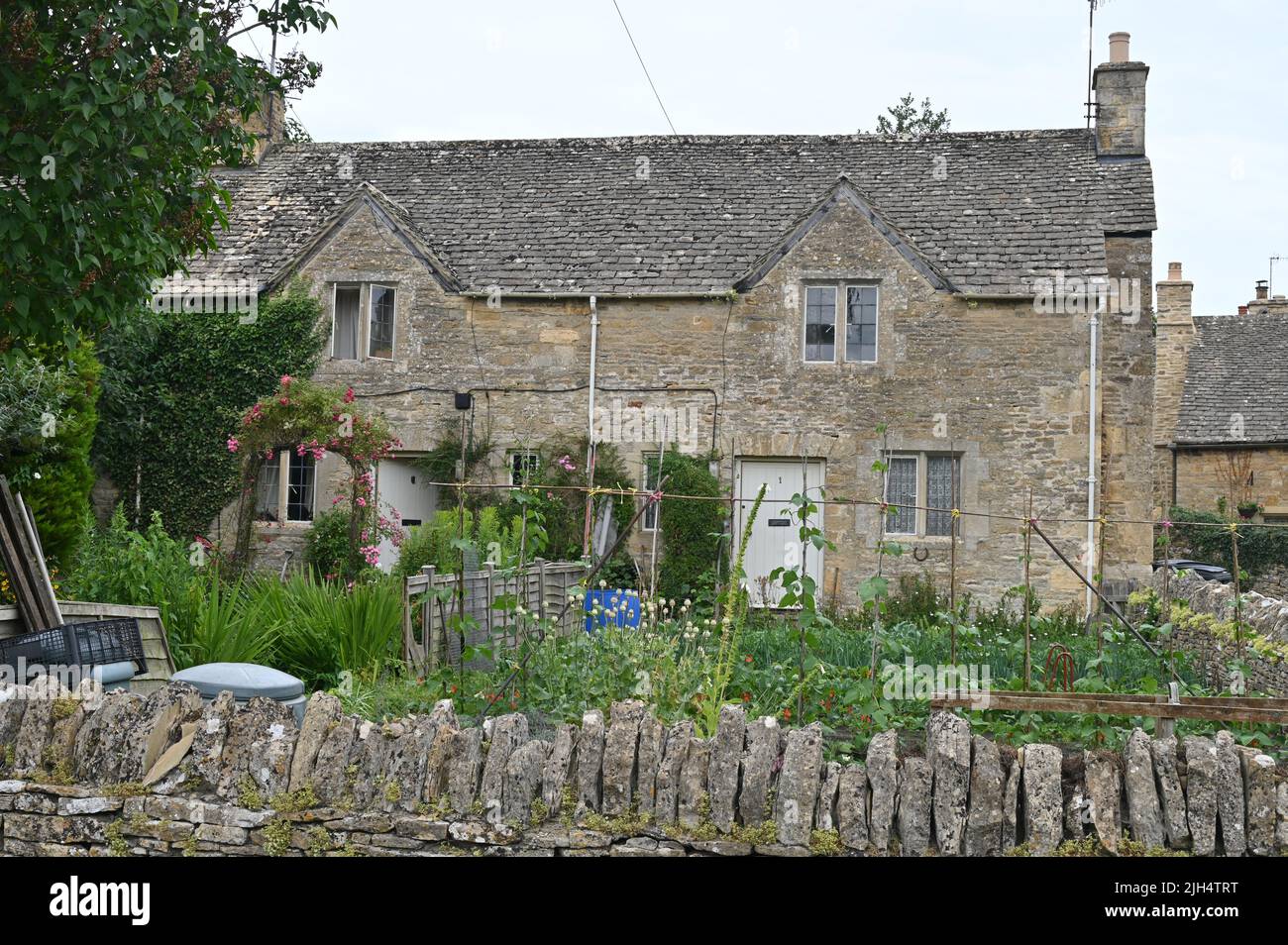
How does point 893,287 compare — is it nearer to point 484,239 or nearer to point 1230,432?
point 484,239

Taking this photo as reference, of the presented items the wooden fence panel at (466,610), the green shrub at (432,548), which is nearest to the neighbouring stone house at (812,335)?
the green shrub at (432,548)

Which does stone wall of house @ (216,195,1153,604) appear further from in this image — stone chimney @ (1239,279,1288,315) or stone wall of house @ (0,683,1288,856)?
stone chimney @ (1239,279,1288,315)

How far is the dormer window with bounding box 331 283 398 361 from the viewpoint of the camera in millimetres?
17547

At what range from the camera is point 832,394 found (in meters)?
16.8

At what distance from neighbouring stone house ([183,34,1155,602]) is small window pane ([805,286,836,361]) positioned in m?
0.03

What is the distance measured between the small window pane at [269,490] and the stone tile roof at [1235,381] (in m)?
20.9

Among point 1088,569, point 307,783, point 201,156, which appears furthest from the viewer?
point 1088,569

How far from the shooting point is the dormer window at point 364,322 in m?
17.5

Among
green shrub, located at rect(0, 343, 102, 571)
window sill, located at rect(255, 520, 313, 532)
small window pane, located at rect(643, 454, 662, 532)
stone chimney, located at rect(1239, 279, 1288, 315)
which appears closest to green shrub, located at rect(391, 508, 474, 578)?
small window pane, located at rect(643, 454, 662, 532)

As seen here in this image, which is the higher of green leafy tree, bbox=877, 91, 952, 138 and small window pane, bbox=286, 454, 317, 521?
green leafy tree, bbox=877, 91, 952, 138
